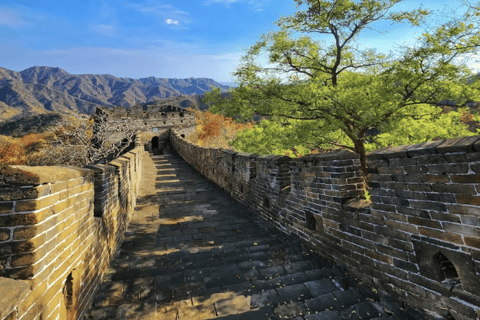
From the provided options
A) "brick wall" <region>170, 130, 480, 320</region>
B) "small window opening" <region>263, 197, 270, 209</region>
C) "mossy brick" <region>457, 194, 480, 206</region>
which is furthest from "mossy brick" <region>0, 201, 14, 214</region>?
"small window opening" <region>263, 197, 270, 209</region>

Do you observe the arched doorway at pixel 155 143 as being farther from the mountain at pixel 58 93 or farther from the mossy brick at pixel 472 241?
the mountain at pixel 58 93

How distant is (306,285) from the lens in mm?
2730

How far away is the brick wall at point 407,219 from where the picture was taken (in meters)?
1.85

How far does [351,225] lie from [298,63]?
625 cm

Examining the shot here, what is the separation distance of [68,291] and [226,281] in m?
1.60

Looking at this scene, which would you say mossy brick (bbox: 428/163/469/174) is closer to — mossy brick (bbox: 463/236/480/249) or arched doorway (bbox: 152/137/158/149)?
mossy brick (bbox: 463/236/480/249)

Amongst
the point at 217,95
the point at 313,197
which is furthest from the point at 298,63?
the point at 313,197

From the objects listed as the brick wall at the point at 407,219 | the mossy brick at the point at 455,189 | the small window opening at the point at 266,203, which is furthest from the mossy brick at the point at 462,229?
the small window opening at the point at 266,203

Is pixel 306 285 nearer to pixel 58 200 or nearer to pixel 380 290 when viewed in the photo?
pixel 380 290

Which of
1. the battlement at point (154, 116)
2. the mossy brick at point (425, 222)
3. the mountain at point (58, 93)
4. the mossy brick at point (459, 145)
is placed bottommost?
the mossy brick at point (425, 222)

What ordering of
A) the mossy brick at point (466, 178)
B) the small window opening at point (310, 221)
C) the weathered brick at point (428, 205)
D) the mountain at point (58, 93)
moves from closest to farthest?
1. the mossy brick at point (466, 178)
2. the weathered brick at point (428, 205)
3. the small window opening at point (310, 221)
4. the mountain at point (58, 93)

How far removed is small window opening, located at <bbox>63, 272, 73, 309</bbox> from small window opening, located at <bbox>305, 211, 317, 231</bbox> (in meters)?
3.08

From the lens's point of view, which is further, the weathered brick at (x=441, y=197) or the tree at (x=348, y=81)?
the tree at (x=348, y=81)

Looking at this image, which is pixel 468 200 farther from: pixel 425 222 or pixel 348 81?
pixel 348 81
